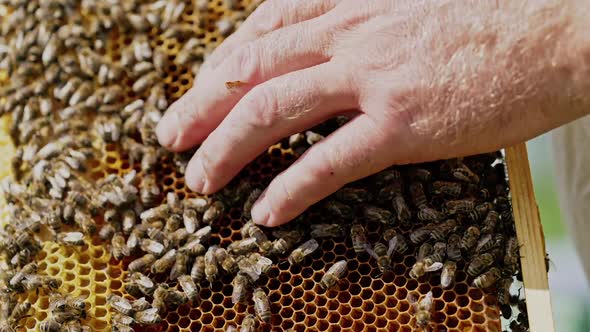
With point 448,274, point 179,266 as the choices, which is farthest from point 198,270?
point 448,274

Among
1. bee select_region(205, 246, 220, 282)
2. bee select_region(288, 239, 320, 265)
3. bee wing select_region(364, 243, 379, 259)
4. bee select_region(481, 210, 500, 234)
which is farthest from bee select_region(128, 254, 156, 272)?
bee select_region(481, 210, 500, 234)

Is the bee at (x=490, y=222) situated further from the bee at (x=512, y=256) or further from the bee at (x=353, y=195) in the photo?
the bee at (x=353, y=195)

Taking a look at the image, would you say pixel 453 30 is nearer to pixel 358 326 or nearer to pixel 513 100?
pixel 513 100

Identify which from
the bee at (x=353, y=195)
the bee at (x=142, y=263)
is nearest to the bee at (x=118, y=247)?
the bee at (x=142, y=263)

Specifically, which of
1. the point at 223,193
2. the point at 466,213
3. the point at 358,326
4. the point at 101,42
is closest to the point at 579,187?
the point at 466,213

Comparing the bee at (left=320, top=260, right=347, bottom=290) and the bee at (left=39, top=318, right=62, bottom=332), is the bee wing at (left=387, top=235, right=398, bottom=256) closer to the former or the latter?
the bee at (left=320, top=260, right=347, bottom=290)

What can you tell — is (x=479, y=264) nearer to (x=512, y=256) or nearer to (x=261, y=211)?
(x=512, y=256)
